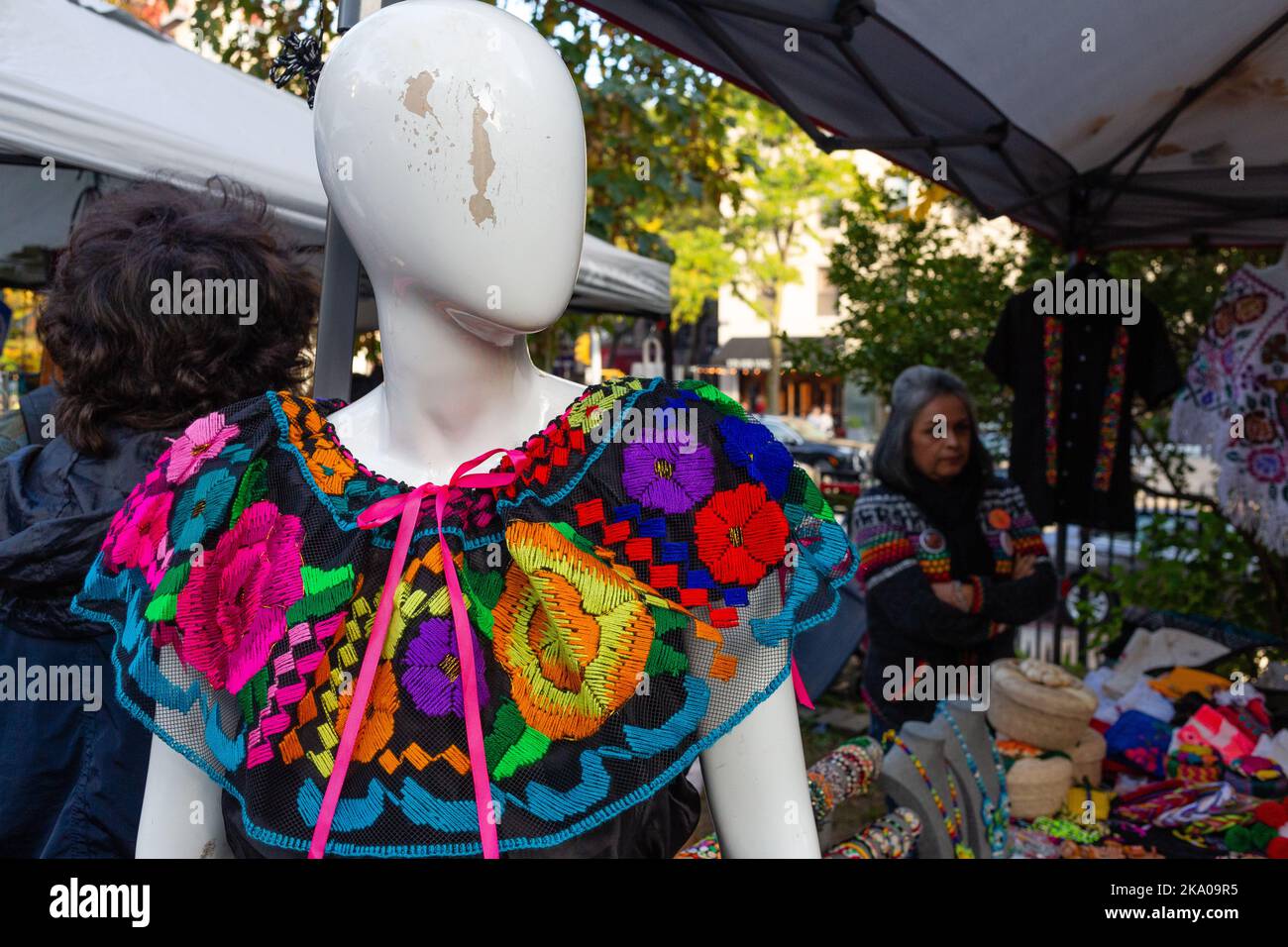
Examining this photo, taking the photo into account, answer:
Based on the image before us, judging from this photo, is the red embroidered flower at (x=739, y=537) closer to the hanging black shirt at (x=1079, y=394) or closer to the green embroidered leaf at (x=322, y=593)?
the green embroidered leaf at (x=322, y=593)

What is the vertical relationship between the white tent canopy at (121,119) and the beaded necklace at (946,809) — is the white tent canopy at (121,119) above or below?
above

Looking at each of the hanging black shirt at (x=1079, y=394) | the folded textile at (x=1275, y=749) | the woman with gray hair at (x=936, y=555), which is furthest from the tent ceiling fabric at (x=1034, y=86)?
the folded textile at (x=1275, y=749)

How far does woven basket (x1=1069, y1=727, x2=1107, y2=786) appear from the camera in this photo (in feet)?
8.73

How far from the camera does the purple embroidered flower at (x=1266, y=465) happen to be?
3.38 meters

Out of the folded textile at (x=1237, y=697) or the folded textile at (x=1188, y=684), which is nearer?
the folded textile at (x=1237, y=697)

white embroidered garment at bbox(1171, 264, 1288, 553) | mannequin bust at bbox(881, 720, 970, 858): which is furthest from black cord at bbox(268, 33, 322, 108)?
white embroidered garment at bbox(1171, 264, 1288, 553)

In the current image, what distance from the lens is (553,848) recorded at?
0.89 metres

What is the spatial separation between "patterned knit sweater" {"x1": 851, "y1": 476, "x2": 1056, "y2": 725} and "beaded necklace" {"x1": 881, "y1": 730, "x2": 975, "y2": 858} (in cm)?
66

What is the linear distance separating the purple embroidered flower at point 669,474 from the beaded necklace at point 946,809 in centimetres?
136

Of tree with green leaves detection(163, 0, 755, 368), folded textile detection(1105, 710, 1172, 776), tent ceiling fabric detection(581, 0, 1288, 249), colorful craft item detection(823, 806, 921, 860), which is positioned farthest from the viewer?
tree with green leaves detection(163, 0, 755, 368)

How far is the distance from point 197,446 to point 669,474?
519 millimetres

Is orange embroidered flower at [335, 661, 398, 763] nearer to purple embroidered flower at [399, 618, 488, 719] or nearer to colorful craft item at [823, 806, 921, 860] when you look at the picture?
purple embroidered flower at [399, 618, 488, 719]

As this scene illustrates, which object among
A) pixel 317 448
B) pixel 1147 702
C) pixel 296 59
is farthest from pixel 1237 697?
pixel 296 59
